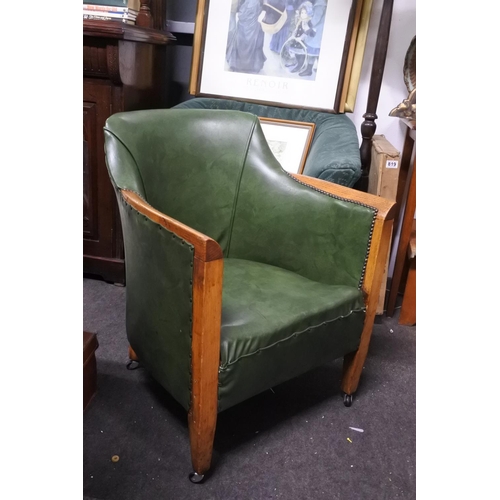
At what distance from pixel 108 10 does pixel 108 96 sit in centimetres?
31

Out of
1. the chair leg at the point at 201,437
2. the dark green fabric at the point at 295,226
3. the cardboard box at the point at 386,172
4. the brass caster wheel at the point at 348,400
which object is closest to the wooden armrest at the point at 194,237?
the chair leg at the point at 201,437

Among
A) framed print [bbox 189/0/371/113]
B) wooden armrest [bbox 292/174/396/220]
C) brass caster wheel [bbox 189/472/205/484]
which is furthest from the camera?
framed print [bbox 189/0/371/113]

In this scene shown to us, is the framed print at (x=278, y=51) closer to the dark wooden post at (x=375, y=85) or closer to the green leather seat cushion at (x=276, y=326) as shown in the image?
the dark wooden post at (x=375, y=85)

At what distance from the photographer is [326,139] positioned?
1.80 metres

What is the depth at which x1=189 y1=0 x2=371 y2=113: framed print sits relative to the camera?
1975 mm

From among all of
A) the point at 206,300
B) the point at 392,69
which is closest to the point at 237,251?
the point at 206,300

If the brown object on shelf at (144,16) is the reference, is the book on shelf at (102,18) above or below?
below

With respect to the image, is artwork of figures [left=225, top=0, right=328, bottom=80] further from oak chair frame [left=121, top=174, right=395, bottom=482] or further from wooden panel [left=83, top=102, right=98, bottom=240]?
oak chair frame [left=121, top=174, right=395, bottom=482]

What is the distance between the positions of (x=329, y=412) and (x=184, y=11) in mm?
1848

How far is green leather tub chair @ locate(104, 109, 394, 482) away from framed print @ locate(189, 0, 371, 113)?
608 millimetres

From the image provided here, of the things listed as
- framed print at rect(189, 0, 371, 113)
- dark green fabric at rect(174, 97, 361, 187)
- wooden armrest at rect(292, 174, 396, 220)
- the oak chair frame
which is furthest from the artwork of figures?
the oak chair frame

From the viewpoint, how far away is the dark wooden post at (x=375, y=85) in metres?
1.83

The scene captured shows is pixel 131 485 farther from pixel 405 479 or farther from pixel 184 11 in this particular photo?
pixel 184 11

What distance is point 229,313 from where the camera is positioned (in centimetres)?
118
